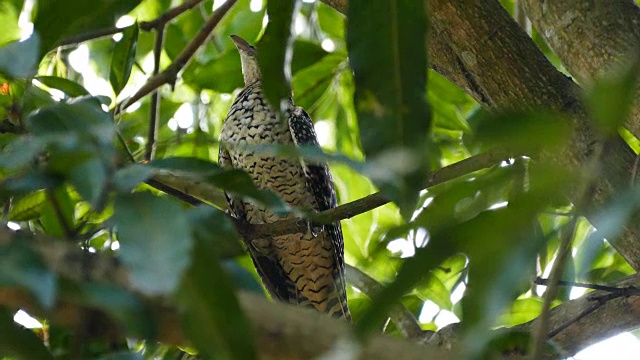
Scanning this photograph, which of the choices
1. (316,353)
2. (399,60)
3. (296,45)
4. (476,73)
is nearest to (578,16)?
(476,73)

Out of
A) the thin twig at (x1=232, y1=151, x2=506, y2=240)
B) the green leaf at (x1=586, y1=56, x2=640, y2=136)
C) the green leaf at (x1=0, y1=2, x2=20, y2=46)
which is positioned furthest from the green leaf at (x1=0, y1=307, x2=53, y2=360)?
the green leaf at (x1=0, y1=2, x2=20, y2=46)

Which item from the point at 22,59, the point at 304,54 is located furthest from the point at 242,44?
the point at 22,59

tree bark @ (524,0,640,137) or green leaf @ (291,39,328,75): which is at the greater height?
tree bark @ (524,0,640,137)

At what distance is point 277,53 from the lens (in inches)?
45.6

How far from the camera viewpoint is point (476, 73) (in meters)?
1.90

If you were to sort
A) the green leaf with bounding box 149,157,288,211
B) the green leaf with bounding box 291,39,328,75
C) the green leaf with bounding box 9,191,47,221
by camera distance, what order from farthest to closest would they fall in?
the green leaf with bounding box 291,39,328,75 < the green leaf with bounding box 9,191,47,221 < the green leaf with bounding box 149,157,288,211

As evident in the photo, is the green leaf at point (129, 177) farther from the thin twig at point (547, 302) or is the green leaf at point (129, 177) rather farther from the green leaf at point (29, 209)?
the green leaf at point (29, 209)

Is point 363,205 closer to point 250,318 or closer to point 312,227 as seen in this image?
point 312,227

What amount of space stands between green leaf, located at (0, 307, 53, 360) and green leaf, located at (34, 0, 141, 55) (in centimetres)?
30

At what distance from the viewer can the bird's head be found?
3.12m

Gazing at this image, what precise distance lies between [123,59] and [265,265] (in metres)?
1.25

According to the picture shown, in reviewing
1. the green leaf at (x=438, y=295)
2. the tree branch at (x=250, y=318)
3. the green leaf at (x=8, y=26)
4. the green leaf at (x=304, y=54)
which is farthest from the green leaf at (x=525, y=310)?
the green leaf at (x=8, y=26)

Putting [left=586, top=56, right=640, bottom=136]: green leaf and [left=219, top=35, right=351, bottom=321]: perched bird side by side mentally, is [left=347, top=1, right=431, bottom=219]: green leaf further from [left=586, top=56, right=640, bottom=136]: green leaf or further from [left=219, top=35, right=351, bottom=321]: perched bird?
[left=219, top=35, right=351, bottom=321]: perched bird

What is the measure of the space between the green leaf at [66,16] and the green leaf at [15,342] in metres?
0.30
